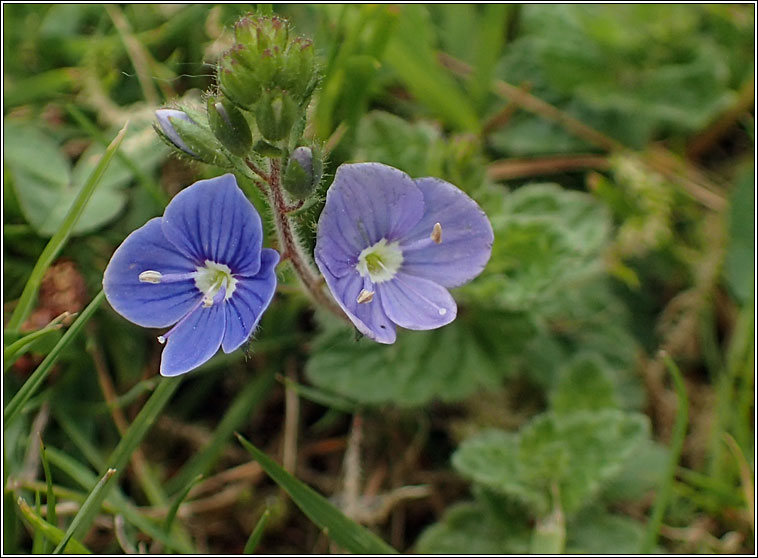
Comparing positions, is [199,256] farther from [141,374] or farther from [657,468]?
[657,468]

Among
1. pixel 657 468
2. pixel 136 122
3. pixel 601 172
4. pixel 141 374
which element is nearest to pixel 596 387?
pixel 657 468

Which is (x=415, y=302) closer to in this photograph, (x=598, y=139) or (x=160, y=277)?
(x=160, y=277)

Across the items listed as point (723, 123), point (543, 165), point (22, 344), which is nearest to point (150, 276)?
point (22, 344)

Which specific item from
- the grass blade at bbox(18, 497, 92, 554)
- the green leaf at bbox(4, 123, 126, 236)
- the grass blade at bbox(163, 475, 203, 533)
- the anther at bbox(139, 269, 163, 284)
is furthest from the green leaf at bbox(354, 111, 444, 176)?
the grass blade at bbox(18, 497, 92, 554)

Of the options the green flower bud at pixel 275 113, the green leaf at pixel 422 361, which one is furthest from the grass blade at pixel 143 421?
the green flower bud at pixel 275 113

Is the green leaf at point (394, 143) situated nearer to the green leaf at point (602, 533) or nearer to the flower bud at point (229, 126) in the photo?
the flower bud at point (229, 126)

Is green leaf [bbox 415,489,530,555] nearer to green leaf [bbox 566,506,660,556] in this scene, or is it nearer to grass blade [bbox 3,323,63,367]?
green leaf [bbox 566,506,660,556]
